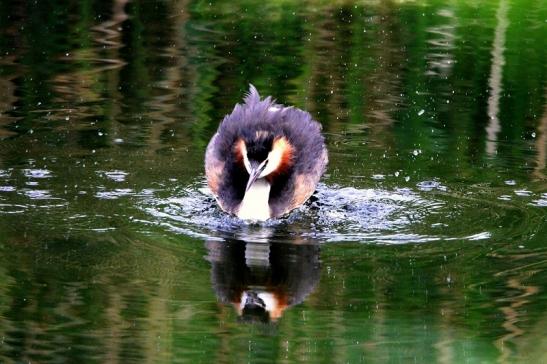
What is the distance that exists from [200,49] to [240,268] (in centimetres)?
891

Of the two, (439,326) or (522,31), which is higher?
(439,326)

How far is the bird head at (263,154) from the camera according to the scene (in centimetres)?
1046

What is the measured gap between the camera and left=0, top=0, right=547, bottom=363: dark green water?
7914 millimetres

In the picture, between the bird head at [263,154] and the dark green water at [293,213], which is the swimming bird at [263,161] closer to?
the bird head at [263,154]

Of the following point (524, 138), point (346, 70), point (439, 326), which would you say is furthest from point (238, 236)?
point (346, 70)

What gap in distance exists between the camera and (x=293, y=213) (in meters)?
10.9

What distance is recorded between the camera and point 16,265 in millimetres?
8961

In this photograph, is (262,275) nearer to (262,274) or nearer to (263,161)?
(262,274)

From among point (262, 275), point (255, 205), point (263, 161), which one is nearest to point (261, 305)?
point (262, 275)

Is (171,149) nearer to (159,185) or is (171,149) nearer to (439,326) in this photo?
(159,185)

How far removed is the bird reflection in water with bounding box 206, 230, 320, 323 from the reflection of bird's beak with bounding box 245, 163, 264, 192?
59 cm

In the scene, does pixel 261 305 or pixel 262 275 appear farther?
pixel 262 275

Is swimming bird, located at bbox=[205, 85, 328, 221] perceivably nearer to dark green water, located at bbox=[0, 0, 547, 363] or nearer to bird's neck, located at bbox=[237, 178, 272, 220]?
bird's neck, located at bbox=[237, 178, 272, 220]

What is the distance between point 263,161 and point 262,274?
5.45ft
